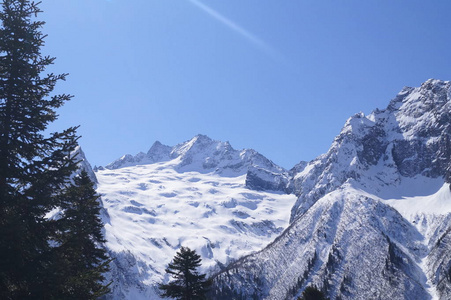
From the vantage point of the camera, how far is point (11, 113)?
1642 cm

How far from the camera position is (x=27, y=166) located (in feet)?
52.2

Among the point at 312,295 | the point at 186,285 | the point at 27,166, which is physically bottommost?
the point at 312,295

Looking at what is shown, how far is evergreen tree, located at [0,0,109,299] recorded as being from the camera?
1408 centimetres

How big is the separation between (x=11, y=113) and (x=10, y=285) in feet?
19.9

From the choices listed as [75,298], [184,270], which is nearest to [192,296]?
[184,270]

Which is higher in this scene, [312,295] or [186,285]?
[186,285]

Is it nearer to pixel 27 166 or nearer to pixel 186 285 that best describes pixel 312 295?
pixel 186 285

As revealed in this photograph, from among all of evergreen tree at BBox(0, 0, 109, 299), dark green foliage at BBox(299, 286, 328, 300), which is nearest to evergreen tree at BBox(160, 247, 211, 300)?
dark green foliage at BBox(299, 286, 328, 300)

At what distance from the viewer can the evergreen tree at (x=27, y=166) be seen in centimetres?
1408

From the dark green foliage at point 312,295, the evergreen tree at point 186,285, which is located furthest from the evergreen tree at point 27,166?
the dark green foliage at point 312,295

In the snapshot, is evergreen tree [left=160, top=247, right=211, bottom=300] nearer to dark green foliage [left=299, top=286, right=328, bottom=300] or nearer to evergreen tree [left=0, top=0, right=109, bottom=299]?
dark green foliage [left=299, top=286, right=328, bottom=300]

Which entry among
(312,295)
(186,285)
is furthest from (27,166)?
(312,295)

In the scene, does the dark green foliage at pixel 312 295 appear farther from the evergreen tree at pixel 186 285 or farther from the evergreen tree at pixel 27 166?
the evergreen tree at pixel 27 166

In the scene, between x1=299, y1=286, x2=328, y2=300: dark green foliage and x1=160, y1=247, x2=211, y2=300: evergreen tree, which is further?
x1=299, y1=286, x2=328, y2=300: dark green foliage
